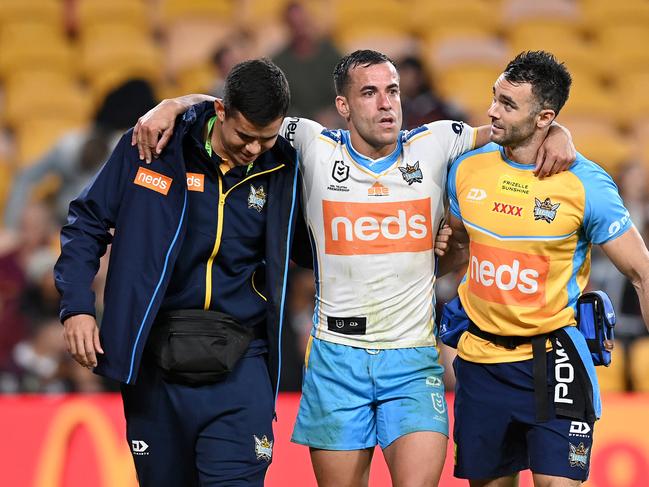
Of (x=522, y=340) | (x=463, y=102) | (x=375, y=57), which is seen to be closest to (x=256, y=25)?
(x=463, y=102)

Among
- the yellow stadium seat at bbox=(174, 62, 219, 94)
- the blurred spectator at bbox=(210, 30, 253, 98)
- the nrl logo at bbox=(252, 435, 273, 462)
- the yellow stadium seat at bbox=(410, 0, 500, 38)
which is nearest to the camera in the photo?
the nrl logo at bbox=(252, 435, 273, 462)

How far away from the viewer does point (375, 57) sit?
4.38m

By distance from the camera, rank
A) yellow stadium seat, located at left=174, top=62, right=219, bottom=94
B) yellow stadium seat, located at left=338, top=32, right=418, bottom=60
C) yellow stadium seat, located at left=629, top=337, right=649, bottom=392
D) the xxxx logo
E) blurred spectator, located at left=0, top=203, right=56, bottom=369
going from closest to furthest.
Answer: the xxxx logo, yellow stadium seat, located at left=629, top=337, right=649, bottom=392, blurred spectator, located at left=0, top=203, right=56, bottom=369, yellow stadium seat, located at left=174, top=62, right=219, bottom=94, yellow stadium seat, located at left=338, top=32, right=418, bottom=60

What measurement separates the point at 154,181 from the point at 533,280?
4.81ft

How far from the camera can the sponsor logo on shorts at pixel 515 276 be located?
13.4 feet

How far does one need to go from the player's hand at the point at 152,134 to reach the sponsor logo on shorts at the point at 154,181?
0.19 ft

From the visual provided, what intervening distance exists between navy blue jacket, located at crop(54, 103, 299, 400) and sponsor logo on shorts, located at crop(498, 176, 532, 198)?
2.69ft

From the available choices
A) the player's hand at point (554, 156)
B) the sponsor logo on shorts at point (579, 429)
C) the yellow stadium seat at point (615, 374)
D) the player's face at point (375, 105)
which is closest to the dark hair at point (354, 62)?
the player's face at point (375, 105)

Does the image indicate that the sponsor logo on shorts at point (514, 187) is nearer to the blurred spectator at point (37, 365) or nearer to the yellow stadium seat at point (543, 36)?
the blurred spectator at point (37, 365)

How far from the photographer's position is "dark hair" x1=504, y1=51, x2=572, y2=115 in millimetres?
4117

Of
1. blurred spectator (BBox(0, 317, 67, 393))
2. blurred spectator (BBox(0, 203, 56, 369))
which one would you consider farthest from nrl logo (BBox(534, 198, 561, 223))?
blurred spectator (BBox(0, 203, 56, 369))

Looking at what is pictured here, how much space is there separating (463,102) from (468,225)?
5049 mm

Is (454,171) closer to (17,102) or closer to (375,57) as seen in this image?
(375,57)

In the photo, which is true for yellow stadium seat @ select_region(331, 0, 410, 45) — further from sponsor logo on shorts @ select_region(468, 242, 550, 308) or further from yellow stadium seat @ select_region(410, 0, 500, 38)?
sponsor logo on shorts @ select_region(468, 242, 550, 308)
